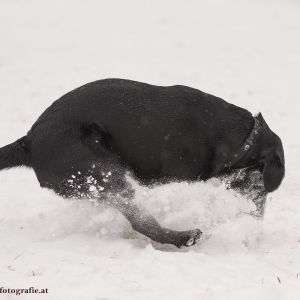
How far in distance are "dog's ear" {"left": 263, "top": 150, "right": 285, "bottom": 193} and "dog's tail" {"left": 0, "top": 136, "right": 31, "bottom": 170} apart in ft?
7.26

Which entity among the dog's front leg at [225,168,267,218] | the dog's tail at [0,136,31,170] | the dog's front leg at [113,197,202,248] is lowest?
the dog's front leg at [113,197,202,248]

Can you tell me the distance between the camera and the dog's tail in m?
4.71

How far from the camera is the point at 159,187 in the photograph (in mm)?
5172

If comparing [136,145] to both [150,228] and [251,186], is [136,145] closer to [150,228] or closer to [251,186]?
[150,228]

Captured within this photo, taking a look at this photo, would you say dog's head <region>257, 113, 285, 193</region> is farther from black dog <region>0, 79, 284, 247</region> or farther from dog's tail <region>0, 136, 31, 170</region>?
dog's tail <region>0, 136, 31, 170</region>

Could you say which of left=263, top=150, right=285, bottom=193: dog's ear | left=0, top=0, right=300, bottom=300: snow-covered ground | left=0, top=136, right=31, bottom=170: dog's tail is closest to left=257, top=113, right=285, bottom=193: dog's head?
left=263, top=150, right=285, bottom=193: dog's ear

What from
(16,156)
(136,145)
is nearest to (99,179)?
(136,145)

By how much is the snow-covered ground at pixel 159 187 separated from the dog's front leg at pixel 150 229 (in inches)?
4.5

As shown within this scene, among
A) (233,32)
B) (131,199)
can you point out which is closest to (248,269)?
(131,199)

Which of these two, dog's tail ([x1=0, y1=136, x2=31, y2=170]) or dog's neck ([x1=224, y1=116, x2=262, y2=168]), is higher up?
dog's neck ([x1=224, y1=116, x2=262, y2=168])

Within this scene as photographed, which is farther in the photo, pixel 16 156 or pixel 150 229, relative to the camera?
pixel 16 156

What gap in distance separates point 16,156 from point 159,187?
1415mm

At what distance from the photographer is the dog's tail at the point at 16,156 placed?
185 inches

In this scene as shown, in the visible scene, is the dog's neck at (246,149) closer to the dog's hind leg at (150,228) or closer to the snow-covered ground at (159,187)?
the snow-covered ground at (159,187)
